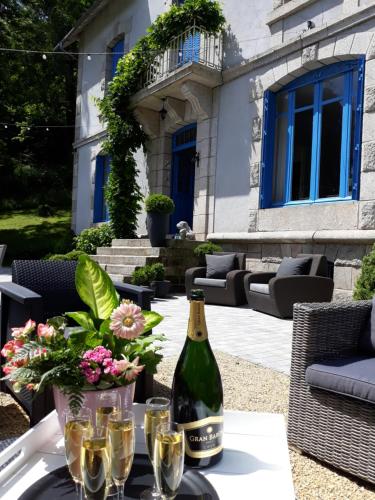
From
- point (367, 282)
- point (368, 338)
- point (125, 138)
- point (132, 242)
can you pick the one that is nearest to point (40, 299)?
point (368, 338)

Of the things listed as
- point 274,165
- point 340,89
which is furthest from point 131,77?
point 340,89

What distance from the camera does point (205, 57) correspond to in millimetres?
8789

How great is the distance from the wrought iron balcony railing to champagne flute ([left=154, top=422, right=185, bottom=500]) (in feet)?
27.5

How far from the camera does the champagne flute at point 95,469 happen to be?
0.82 meters

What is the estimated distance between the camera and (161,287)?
7367 millimetres

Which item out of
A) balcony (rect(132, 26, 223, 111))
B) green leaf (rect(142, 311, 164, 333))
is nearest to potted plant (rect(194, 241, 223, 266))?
balcony (rect(132, 26, 223, 111))

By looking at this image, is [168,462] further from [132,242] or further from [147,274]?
[132,242]

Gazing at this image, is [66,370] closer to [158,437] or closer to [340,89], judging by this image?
[158,437]

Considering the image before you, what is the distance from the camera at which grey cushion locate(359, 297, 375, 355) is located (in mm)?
2135

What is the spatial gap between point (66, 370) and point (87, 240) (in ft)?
32.4

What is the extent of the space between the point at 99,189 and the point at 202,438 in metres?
12.0

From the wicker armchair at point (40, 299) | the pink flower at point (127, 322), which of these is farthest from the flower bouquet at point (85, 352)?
the wicker armchair at point (40, 299)

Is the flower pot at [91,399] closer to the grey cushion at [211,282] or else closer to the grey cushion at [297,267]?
the grey cushion at [297,267]

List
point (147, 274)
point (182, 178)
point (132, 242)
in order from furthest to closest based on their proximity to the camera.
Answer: point (182, 178) → point (132, 242) → point (147, 274)
